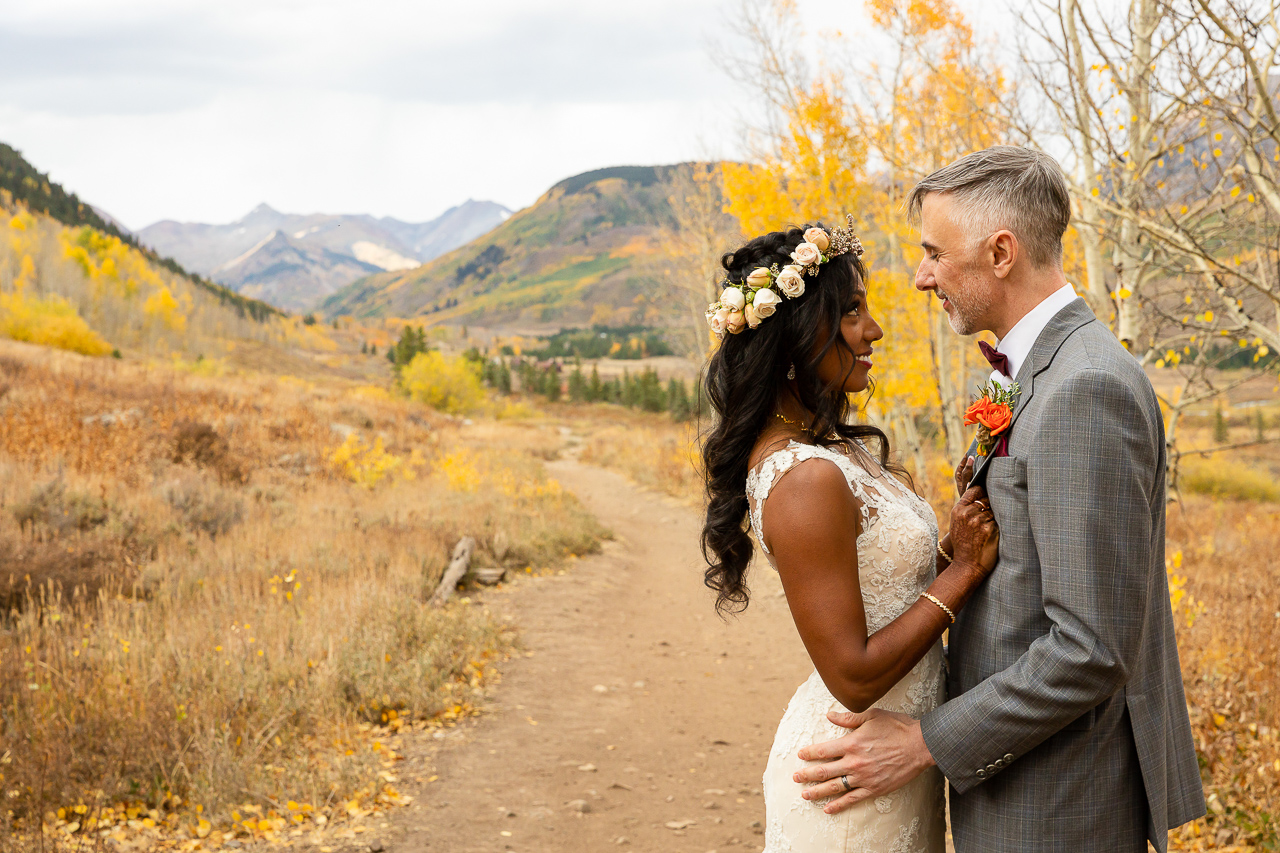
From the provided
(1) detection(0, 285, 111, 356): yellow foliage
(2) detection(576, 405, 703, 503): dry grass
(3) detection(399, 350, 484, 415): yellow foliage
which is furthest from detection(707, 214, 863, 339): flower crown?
(1) detection(0, 285, 111, 356): yellow foliage

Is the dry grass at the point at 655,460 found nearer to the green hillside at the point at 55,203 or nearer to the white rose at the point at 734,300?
the white rose at the point at 734,300

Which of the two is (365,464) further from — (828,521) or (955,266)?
(955,266)

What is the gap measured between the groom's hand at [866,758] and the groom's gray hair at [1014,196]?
1.02 m

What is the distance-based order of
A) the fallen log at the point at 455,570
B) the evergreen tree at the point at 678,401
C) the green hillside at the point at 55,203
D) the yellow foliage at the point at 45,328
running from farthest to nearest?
the green hillside at the point at 55,203, the evergreen tree at the point at 678,401, the yellow foliage at the point at 45,328, the fallen log at the point at 455,570

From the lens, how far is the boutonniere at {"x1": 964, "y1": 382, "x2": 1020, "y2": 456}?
1635 mm

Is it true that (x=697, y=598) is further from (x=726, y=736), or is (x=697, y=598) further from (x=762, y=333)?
(x=762, y=333)

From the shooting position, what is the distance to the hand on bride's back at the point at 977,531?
164 centimetres

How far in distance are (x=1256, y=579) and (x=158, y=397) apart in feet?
57.1

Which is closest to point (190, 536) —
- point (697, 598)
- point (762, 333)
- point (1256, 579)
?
point (697, 598)

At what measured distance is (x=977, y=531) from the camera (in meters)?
1.65

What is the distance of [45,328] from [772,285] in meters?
43.3

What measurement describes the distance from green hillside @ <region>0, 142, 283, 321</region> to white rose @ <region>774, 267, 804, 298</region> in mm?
111822

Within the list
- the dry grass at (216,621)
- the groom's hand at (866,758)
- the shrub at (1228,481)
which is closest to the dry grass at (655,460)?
the dry grass at (216,621)

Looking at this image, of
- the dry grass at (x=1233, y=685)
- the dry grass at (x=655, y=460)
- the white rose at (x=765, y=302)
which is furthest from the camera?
the dry grass at (x=655, y=460)
